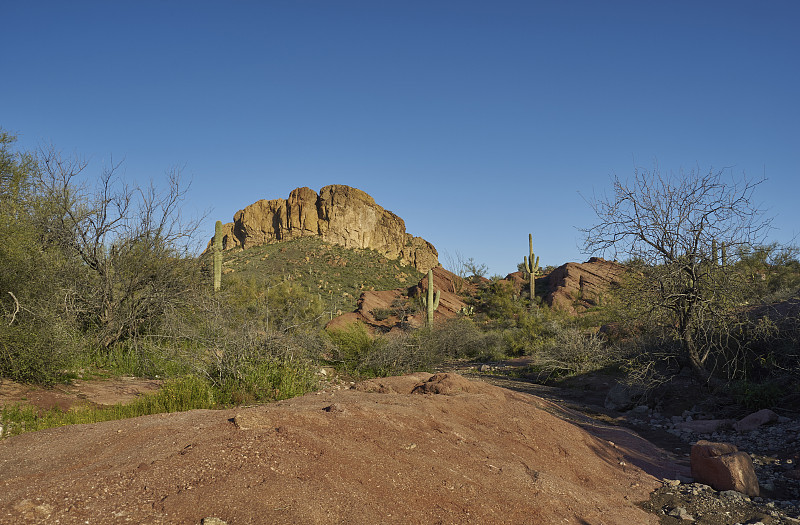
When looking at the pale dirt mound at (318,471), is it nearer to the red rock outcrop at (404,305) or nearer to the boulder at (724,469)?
the boulder at (724,469)

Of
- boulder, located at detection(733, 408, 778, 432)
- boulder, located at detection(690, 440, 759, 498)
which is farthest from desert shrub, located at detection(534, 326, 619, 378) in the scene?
boulder, located at detection(690, 440, 759, 498)

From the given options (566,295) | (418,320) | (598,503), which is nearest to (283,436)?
(598,503)

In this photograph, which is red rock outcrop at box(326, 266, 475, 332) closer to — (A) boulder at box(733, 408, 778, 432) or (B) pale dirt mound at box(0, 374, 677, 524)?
(A) boulder at box(733, 408, 778, 432)

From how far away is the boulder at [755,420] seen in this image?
782cm

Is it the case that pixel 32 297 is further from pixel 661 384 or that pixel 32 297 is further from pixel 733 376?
pixel 733 376

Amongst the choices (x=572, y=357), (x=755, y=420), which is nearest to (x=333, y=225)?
(x=572, y=357)

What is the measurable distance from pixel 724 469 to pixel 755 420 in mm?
3514

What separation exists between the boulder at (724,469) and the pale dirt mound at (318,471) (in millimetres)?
517

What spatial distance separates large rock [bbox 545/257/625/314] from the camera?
108ft

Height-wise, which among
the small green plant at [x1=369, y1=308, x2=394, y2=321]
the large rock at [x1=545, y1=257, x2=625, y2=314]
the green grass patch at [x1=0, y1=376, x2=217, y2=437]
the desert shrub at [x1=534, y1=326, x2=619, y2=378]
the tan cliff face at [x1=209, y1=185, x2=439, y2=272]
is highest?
the tan cliff face at [x1=209, y1=185, x2=439, y2=272]

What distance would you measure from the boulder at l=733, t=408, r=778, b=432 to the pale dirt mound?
2800mm

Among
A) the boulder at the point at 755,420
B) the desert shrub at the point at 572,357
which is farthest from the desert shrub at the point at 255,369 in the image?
the desert shrub at the point at 572,357

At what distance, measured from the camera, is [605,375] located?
13.1m

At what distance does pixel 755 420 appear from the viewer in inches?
312
